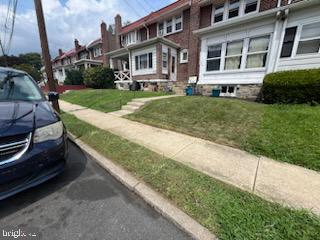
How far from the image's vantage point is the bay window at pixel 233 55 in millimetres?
9391

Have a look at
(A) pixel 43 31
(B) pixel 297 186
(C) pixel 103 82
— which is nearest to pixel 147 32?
(C) pixel 103 82

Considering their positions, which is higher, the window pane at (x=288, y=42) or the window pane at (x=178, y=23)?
the window pane at (x=178, y=23)

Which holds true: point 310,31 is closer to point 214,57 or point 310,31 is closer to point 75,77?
point 214,57

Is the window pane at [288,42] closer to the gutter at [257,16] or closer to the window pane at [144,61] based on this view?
the gutter at [257,16]

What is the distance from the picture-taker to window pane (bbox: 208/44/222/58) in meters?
10.2

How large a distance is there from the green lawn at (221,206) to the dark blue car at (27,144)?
3.90 ft

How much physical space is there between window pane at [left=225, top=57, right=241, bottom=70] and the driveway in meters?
9.64

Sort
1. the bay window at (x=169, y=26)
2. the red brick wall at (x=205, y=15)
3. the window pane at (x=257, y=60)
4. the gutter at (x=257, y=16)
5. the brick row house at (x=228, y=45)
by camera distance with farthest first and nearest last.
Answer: the bay window at (x=169, y=26) < the red brick wall at (x=205, y=15) < the window pane at (x=257, y=60) < the brick row house at (x=228, y=45) < the gutter at (x=257, y=16)

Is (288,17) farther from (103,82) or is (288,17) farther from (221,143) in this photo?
(103,82)

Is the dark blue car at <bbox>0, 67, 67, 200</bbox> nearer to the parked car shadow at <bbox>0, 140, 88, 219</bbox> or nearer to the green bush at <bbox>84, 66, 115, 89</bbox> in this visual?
the parked car shadow at <bbox>0, 140, 88, 219</bbox>

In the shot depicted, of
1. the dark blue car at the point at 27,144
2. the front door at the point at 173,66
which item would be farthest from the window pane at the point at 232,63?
the dark blue car at the point at 27,144

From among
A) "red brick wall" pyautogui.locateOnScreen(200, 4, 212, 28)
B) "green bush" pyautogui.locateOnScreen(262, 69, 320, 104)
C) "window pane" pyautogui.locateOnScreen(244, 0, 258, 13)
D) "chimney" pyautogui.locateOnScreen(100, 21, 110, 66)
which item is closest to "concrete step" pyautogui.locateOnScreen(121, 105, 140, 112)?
"green bush" pyautogui.locateOnScreen(262, 69, 320, 104)

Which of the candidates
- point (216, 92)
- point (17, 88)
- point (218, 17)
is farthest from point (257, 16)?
point (17, 88)

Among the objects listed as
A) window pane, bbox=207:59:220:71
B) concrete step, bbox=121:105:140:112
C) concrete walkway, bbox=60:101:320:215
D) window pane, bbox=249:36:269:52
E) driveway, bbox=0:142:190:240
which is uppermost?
window pane, bbox=249:36:269:52
